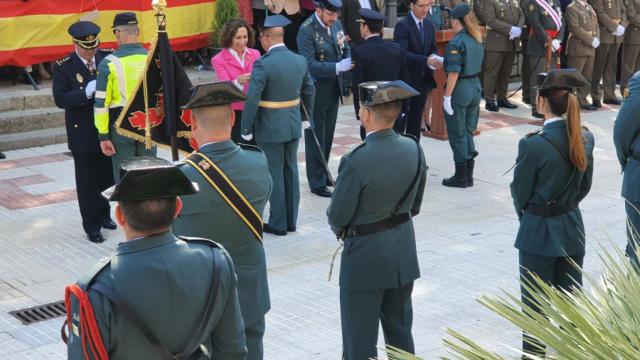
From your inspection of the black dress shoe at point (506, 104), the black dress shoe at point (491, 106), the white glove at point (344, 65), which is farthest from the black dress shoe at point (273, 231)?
the black dress shoe at point (506, 104)

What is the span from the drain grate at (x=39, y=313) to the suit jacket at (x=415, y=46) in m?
5.06

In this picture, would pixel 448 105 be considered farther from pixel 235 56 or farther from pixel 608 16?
pixel 608 16

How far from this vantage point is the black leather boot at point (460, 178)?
10477 mm

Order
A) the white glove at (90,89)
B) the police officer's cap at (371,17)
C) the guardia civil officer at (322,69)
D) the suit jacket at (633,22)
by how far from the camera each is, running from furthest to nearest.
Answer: the suit jacket at (633,22)
the guardia civil officer at (322,69)
the police officer's cap at (371,17)
the white glove at (90,89)

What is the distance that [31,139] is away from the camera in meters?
11.7

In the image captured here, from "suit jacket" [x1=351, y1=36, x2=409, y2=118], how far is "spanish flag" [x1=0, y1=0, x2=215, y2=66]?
365cm

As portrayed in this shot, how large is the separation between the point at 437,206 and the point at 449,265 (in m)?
1.87

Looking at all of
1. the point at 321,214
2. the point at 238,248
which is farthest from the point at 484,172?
the point at 238,248

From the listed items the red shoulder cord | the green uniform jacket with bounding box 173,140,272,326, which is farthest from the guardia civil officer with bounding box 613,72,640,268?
the red shoulder cord

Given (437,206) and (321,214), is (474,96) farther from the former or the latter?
(321,214)

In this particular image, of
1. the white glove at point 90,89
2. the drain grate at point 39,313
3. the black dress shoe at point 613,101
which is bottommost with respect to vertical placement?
the black dress shoe at point 613,101

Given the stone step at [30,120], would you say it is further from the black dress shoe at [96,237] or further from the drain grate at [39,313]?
the drain grate at [39,313]

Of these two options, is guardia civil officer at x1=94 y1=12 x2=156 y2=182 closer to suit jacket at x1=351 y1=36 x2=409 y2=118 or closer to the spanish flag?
suit jacket at x1=351 y1=36 x2=409 y2=118

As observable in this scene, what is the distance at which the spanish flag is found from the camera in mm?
12344
